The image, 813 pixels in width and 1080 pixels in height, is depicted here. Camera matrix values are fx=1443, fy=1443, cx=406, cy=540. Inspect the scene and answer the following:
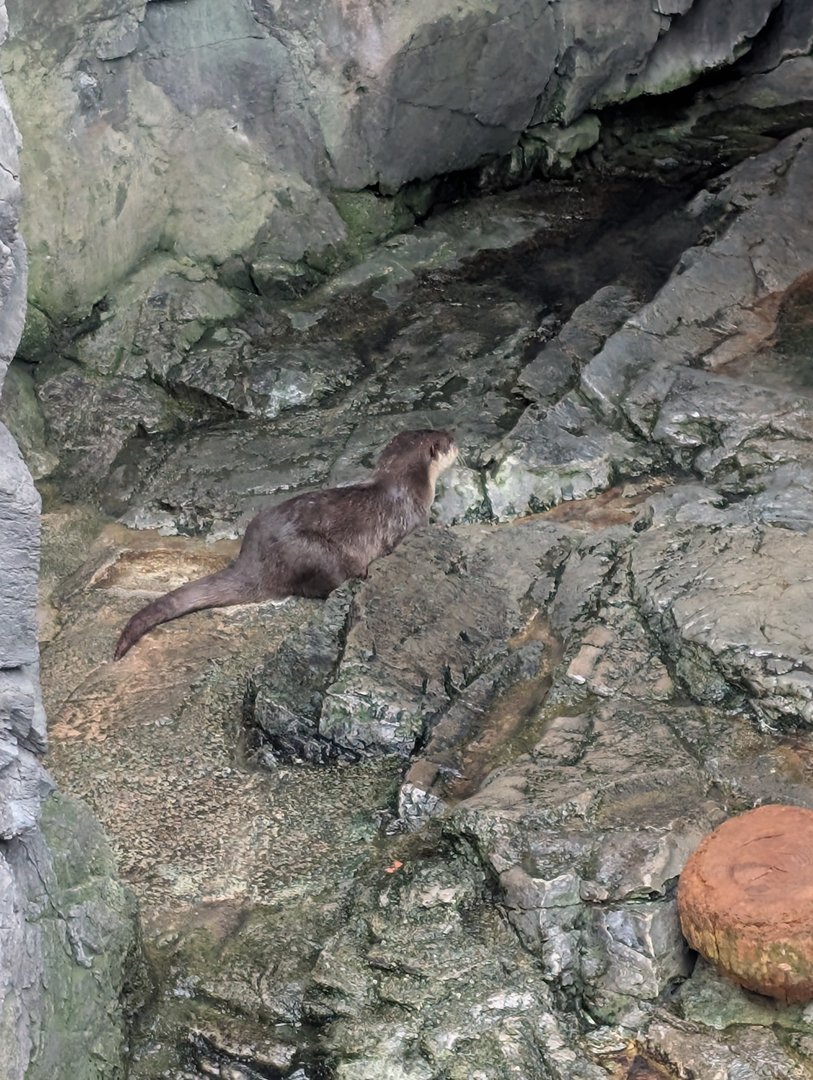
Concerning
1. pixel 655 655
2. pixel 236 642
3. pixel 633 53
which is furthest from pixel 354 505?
pixel 633 53

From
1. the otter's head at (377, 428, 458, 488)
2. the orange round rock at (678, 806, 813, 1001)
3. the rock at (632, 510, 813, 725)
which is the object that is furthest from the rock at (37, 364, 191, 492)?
the orange round rock at (678, 806, 813, 1001)

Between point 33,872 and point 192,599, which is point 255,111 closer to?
point 192,599

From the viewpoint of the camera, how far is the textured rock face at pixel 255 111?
235 inches

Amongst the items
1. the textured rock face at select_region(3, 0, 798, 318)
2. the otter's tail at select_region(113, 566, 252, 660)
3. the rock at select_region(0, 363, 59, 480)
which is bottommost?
the otter's tail at select_region(113, 566, 252, 660)

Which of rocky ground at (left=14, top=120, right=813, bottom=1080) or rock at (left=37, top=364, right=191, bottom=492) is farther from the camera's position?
rock at (left=37, top=364, right=191, bottom=492)

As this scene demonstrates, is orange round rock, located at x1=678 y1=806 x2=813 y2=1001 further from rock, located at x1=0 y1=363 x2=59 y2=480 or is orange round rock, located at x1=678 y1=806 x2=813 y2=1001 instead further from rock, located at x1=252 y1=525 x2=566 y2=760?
rock, located at x1=0 y1=363 x2=59 y2=480

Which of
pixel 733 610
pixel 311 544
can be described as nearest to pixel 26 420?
pixel 311 544

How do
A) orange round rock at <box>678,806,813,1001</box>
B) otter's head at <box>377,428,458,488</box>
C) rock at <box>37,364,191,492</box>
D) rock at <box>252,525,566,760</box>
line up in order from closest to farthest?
orange round rock at <box>678,806,813,1001</box> < rock at <box>252,525,566,760</box> < otter's head at <box>377,428,458,488</box> < rock at <box>37,364,191,492</box>

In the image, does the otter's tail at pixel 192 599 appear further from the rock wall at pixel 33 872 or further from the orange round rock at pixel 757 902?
the orange round rock at pixel 757 902

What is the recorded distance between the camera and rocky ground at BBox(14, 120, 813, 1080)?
3.27 meters

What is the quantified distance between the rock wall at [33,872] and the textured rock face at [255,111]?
11.3 feet

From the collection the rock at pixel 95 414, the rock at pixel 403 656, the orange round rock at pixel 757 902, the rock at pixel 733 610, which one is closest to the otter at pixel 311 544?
the rock at pixel 403 656

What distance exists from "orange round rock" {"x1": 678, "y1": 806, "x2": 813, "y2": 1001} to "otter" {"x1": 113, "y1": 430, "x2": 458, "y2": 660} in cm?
205

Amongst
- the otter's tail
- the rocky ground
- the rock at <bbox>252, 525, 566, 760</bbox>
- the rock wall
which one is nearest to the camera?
the rock wall
